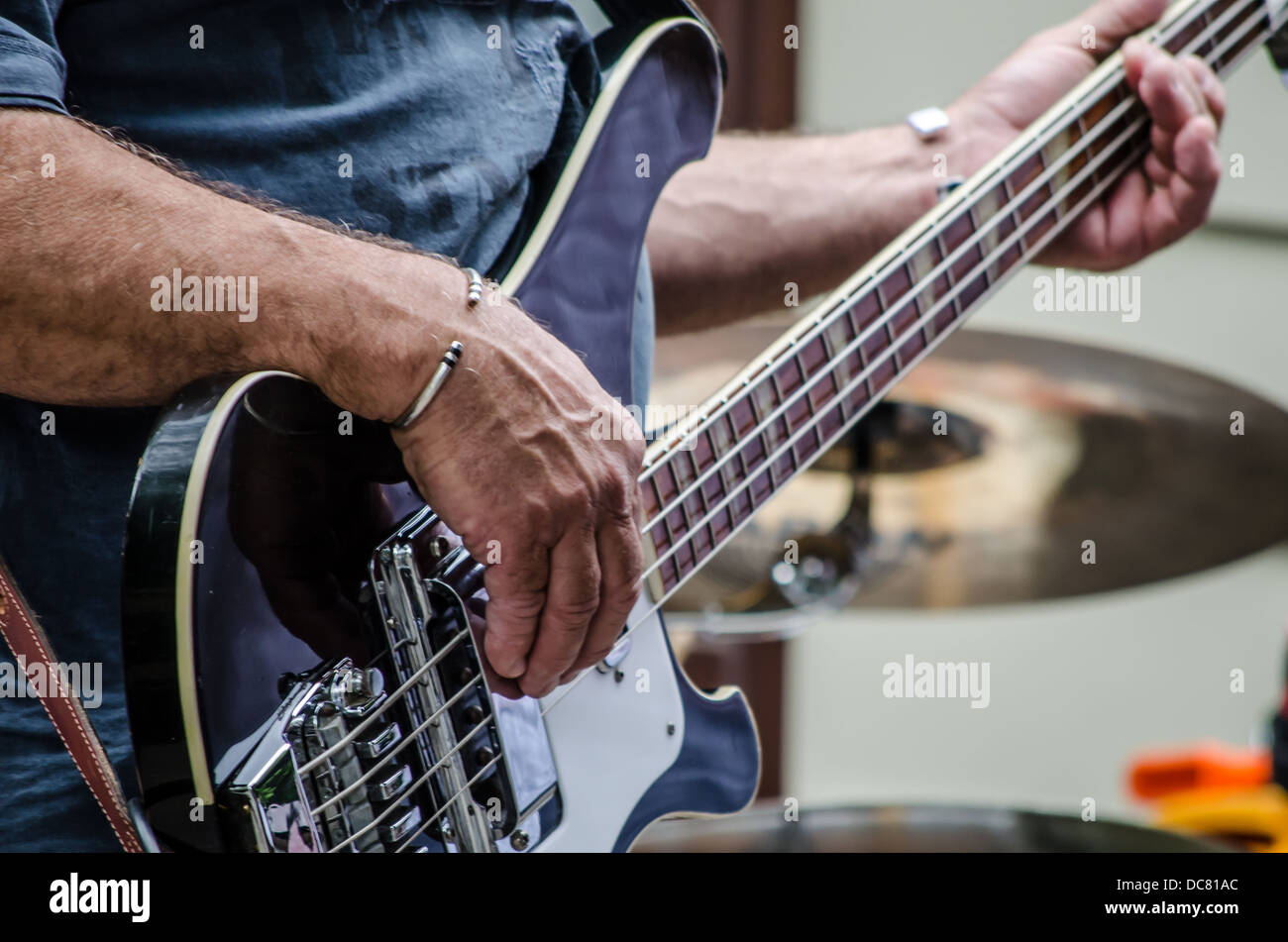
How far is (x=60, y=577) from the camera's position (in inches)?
20.8

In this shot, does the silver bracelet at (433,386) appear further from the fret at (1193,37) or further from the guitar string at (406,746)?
the fret at (1193,37)

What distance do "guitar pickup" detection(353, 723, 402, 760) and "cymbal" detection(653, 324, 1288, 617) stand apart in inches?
25.9

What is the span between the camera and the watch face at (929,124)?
0.92m

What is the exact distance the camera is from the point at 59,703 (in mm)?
512

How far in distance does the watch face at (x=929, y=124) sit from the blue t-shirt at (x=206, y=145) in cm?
39

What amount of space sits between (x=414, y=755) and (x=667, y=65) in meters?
0.37

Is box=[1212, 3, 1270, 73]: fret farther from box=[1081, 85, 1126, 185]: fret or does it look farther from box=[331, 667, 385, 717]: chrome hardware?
box=[331, 667, 385, 717]: chrome hardware

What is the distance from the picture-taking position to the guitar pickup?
0.51 m

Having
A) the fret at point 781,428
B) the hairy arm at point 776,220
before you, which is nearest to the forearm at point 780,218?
the hairy arm at point 776,220

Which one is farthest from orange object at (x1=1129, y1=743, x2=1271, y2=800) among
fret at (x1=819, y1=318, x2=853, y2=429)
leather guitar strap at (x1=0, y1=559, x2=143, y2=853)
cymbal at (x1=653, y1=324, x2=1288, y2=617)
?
leather guitar strap at (x1=0, y1=559, x2=143, y2=853)

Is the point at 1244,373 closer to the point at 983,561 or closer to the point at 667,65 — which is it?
the point at 983,561

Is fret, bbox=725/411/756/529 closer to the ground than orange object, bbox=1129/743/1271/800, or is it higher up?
higher up
